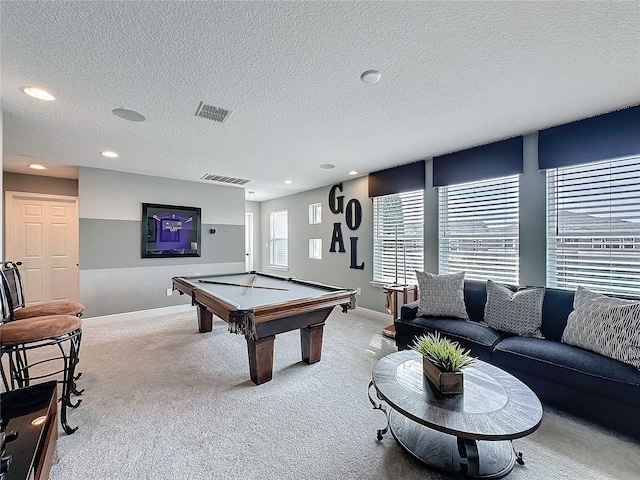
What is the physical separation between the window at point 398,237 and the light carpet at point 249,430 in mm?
1639

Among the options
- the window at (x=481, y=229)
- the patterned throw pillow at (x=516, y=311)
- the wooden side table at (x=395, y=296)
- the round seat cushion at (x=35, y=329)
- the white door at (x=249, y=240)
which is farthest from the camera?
the white door at (x=249, y=240)

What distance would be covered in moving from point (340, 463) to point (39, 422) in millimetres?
1586

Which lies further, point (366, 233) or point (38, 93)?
point (366, 233)

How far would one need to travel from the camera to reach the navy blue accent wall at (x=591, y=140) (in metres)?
2.46

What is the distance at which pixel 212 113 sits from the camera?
2566mm

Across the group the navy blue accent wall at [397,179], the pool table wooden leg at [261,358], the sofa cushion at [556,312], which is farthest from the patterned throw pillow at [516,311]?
the pool table wooden leg at [261,358]

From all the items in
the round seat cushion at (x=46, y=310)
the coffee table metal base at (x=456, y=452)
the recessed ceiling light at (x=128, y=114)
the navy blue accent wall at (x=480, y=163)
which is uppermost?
the recessed ceiling light at (x=128, y=114)

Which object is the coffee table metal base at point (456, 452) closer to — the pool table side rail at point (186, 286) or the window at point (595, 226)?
the window at point (595, 226)

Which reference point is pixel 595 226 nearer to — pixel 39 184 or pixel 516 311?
pixel 516 311

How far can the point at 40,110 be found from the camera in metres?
2.46

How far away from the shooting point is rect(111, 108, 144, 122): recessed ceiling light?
249cm

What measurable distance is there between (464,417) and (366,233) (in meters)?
3.73

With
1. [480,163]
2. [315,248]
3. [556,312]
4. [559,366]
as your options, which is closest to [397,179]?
[480,163]

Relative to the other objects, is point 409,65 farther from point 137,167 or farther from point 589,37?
point 137,167
